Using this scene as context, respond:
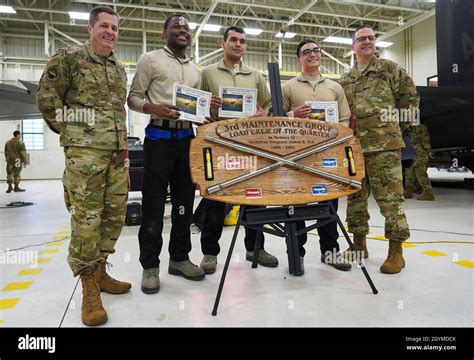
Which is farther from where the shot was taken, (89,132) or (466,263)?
(466,263)

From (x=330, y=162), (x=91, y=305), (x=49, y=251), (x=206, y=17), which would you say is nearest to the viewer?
(x=91, y=305)

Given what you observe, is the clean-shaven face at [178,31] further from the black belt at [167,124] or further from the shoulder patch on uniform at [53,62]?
the shoulder patch on uniform at [53,62]

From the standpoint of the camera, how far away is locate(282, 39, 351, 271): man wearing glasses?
2.72 m

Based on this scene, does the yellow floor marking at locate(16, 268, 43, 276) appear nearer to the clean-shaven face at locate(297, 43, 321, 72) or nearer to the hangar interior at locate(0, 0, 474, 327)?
the hangar interior at locate(0, 0, 474, 327)

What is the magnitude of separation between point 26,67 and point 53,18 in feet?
9.29

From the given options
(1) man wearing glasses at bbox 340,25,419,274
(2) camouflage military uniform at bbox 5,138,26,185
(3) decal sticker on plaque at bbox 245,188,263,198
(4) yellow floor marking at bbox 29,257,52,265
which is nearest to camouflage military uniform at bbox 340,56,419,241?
(1) man wearing glasses at bbox 340,25,419,274

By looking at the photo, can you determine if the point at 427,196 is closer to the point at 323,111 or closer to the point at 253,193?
the point at 323,111

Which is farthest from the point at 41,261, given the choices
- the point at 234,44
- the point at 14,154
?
the point at 14,154

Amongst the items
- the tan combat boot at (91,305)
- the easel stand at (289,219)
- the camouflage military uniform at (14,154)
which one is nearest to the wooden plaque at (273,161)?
the easel stand at (289,219)

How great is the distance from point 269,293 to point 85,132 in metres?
1.56

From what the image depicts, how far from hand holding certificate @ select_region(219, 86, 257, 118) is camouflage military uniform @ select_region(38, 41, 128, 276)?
27.3 inches

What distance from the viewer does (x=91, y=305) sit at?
74.7 inches
